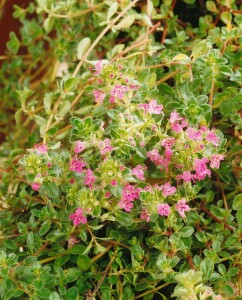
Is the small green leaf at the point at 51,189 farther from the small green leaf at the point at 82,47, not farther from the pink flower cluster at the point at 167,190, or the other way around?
the small green leaf at the point at 82,47

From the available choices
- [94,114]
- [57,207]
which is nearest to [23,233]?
[57,207]

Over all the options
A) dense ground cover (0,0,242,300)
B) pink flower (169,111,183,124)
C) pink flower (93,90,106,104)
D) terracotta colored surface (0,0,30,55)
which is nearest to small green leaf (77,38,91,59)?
dense ground cover (0,0,242,300)

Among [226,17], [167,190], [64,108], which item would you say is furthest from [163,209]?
[226,17]

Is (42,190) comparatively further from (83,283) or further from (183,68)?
(183,68)

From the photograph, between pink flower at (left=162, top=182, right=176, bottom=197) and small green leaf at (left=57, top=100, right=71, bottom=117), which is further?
small green leaf at (left=57, top=100, right=71, bottom=117)

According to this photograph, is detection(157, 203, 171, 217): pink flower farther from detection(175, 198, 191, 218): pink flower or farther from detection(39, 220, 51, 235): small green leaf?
detection(39, 220, 51, 235): small green leaf

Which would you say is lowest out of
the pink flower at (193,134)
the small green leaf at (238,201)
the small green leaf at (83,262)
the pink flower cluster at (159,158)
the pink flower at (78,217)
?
the small green leaf at (83,262)

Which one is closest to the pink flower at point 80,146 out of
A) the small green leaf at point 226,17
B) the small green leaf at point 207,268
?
the small green leaf at point 207,268
